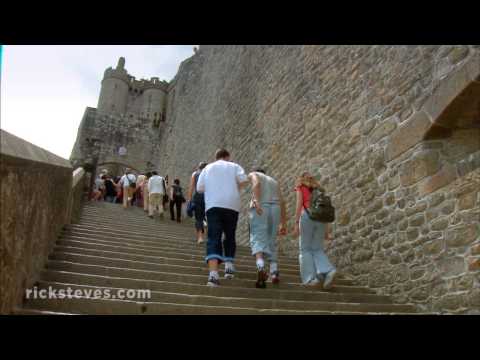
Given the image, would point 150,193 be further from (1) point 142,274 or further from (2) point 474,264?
(2) point 474,264

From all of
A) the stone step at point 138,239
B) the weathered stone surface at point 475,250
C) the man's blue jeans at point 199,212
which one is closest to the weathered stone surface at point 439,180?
the weathered stone surface at point 475,250

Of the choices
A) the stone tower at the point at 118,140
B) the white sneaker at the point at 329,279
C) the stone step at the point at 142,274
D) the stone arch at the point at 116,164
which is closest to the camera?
the stone step at the point at 142,274

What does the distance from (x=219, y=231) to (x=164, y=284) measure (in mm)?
713

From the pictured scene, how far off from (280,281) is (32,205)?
2.91 m

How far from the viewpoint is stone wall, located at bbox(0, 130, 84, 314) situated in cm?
221

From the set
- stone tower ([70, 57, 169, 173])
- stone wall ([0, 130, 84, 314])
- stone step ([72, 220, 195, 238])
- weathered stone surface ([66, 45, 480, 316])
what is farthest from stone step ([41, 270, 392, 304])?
stone tower ([70, 57, 169, 173])

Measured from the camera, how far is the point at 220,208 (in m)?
4.27

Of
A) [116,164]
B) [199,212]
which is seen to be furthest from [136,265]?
[116,164]

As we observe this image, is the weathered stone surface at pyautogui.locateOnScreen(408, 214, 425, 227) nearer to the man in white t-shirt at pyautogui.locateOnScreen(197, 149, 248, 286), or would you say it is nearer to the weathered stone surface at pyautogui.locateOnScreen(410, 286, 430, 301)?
the weathered stone surface at pyautogui.locateOnScreen(410, 286, 430, 301)

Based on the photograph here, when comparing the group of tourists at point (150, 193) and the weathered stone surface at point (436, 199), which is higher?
the group of tourists at point (150, 193)

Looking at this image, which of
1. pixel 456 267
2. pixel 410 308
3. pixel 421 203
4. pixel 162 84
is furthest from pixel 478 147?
pixel 162 84

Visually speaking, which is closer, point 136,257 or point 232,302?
point 232,302

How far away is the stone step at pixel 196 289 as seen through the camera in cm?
373

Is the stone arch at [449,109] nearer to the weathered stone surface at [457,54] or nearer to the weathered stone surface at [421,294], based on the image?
the weathered stone surface at [457,54]
